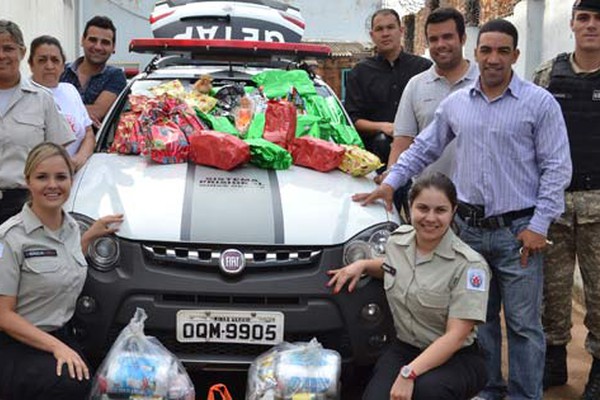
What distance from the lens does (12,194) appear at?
4344mm

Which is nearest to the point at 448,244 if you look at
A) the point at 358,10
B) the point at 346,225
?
the point at 346,225

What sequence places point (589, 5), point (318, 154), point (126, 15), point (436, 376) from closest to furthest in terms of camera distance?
point (436, 376)
point (589, 5)
point (318, 154)
point (126, 15)

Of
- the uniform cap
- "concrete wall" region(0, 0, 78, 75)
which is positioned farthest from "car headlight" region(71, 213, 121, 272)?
"concrete wall" region(0, 0, 78, 75)

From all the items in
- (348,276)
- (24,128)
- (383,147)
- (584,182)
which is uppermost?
(24,128)

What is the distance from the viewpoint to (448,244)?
3693 mm

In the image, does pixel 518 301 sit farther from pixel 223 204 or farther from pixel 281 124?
pixel 281 124

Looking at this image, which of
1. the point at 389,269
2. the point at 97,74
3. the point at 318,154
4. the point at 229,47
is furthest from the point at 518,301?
the point at 97,74

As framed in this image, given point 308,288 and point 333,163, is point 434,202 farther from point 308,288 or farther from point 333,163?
point 333,163

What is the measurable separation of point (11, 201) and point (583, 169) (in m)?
2.91

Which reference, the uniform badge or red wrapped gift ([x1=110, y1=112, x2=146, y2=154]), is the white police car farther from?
red wrapped gift ([x1=110, y1=112, x2=146, y2=154])

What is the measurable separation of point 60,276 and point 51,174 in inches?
16.7

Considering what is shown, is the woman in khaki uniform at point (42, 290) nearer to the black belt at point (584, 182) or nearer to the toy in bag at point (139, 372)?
the toy in bag at point (139, 372)

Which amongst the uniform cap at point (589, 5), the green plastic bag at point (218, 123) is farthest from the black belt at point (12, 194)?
the uniform cap at point (589, 5)

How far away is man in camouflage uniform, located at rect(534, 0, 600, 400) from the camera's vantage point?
4270 millimetres
